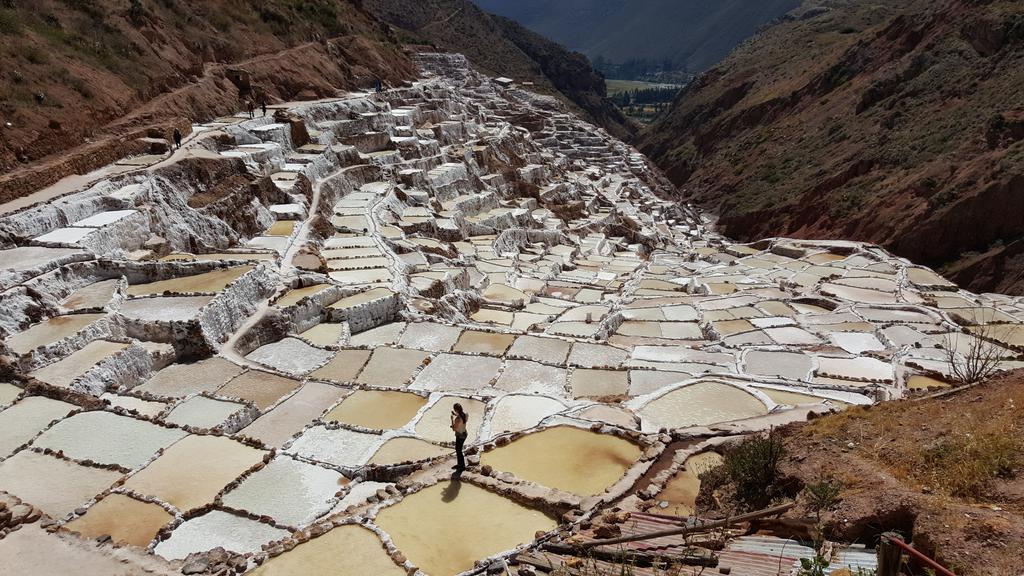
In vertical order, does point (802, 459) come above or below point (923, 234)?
below

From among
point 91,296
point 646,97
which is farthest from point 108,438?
point 646,97

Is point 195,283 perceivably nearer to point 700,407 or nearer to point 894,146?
point 700,407

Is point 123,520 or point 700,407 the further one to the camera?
point 700,407

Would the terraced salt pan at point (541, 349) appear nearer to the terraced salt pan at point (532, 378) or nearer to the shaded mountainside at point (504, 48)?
the terraced salt pan at point (532, 378)

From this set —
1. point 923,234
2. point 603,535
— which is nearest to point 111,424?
point 603,535

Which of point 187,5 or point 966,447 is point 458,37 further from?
point 966,447

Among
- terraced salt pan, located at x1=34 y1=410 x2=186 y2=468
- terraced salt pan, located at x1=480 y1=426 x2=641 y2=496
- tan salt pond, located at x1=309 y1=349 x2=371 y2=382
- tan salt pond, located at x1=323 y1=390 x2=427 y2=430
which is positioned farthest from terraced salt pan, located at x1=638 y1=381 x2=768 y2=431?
terraced salt pan, located at x1=34 y1=410 x2=186 y2=468
